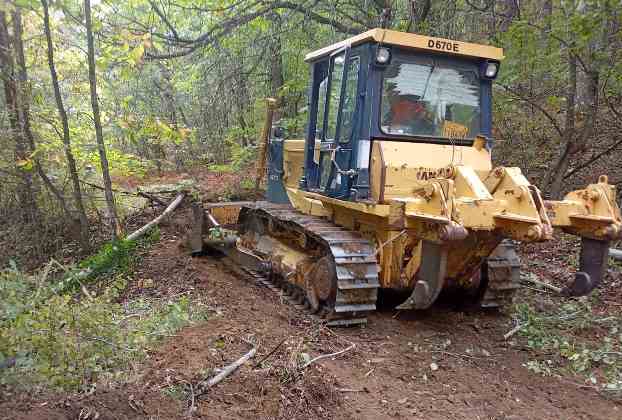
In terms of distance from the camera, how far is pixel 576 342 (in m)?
5.15

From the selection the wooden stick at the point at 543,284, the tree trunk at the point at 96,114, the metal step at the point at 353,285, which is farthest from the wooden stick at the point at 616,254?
the tree trunk at the point at 96,114

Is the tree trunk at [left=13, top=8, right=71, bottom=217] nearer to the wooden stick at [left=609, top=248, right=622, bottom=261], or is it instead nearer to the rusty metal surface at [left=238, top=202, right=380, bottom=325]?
the rusty metal surface at [left=238, top=202, right=380, bottom=325]

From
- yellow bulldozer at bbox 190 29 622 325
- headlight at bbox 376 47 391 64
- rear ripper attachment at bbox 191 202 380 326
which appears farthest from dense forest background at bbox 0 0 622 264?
headlight at bbox 376 47 391 64

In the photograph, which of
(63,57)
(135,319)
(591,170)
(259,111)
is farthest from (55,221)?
(591,170)

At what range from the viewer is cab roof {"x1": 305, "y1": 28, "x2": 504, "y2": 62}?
198 inches

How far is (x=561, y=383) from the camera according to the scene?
173 inches

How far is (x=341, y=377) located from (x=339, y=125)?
265cm

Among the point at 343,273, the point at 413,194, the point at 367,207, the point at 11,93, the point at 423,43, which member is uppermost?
the point at 423,43

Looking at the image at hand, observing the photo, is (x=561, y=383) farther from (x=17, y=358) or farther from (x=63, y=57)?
(x=63, y=57)

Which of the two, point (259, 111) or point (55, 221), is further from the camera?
point (259, 111)

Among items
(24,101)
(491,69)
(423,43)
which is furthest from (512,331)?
(24,101)

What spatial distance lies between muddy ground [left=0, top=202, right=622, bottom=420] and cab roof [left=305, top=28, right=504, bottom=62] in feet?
9.14

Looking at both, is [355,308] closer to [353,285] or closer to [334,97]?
[353,285]

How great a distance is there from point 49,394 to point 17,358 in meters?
0.28
